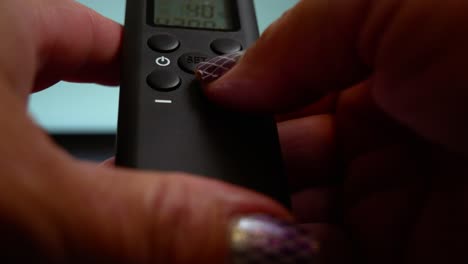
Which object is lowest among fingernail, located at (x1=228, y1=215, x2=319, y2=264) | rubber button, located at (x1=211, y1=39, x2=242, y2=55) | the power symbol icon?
fingernail, located at (x1=228, y1=215, x2=319, y2=264)

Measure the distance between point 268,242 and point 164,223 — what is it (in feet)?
0.19

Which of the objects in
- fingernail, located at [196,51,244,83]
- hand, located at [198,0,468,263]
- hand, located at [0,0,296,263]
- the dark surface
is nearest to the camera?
hand, located at [0,0,296,263]

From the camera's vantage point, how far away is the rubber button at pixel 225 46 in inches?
20.8

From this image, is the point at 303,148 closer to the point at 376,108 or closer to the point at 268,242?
the point at 376,108

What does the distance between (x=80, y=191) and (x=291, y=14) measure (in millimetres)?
272

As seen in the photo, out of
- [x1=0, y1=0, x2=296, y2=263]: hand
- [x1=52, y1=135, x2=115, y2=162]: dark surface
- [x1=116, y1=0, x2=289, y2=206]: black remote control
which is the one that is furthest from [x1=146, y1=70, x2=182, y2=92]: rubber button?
[x1=52, y1=135, x2=115, y2=162]: dark surface

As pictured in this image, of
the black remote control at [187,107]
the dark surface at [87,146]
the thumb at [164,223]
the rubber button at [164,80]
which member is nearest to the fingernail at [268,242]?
the thumb at [164,223]

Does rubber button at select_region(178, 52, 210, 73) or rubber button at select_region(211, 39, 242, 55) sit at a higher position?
rubber button at select_region(211, 39, 242, 55)

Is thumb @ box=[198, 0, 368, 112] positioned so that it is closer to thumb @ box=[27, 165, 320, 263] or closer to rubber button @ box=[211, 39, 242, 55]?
rubber button @ box=[211, 39, 242, 55]

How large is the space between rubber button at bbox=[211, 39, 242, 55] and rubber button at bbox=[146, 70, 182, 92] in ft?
0.20

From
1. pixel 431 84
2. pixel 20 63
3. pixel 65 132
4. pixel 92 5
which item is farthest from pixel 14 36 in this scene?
pixel 65 132

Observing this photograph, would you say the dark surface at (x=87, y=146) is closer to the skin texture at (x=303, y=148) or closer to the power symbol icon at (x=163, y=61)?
the skin texture at (x=303, y=148)

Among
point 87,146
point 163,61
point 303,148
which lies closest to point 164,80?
point 163,61

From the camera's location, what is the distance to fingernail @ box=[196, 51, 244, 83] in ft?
1.60
